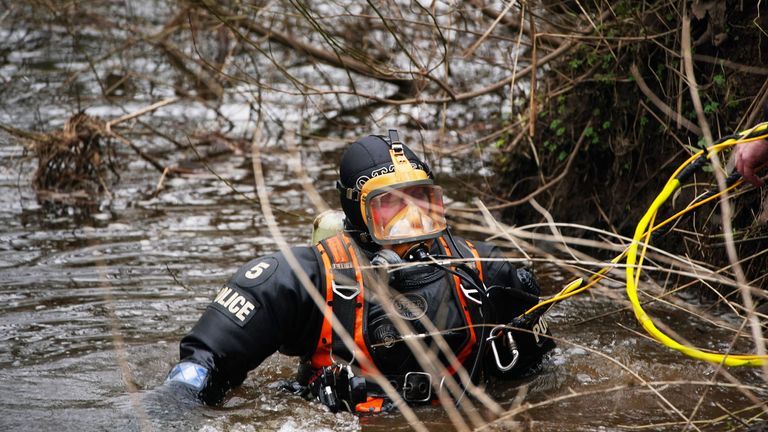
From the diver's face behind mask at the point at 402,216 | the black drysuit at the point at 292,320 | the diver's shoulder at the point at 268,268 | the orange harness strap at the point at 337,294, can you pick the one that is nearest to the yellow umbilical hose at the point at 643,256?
the black drysuit at the point at 292,320

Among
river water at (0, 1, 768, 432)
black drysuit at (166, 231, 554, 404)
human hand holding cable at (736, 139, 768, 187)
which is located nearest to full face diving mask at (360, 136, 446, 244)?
black drysuit at (166, 231, 554, 404)

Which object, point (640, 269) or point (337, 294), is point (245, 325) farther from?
point (640, 269)

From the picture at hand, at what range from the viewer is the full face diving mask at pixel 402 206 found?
391 centimetres

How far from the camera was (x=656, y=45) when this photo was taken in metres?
Result: 5.64

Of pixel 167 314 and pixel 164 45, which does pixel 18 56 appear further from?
pixel 167 314

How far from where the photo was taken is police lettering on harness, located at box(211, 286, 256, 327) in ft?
12.7

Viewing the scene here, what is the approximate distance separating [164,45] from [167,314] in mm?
4453

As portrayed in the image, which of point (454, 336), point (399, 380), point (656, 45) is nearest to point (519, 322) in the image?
point (454, 336)

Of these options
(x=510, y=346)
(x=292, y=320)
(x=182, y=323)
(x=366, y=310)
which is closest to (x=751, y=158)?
(x=510, y=346)

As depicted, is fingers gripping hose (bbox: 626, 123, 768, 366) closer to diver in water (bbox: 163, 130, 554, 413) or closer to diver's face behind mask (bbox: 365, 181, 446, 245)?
diver in water (bbox: 163, 130, 554, 413)

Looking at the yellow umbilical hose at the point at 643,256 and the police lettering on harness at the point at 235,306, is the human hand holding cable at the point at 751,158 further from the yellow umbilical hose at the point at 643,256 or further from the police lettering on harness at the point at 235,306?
the police lettering on harness at the point at 235,306

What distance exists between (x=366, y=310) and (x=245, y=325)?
0.52 meters

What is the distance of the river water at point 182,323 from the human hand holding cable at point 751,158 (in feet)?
2.30

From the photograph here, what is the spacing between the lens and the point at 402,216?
394 cm
